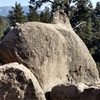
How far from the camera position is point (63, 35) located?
7.79 metres

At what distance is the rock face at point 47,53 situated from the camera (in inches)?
267

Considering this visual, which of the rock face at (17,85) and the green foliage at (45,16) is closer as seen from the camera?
the rock face at (17,85)

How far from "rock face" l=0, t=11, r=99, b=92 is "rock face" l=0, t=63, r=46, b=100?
1.79 metres

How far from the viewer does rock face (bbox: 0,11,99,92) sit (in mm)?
6777

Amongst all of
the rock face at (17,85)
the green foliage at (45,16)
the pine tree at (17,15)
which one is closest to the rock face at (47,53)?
the rock face at (17,85)

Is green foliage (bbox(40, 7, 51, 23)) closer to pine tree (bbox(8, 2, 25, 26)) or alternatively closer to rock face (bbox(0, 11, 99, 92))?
pine tree (bbox(8, 2, 25, 26))

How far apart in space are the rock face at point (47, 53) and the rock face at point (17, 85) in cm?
179

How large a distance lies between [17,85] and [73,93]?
1742 mm

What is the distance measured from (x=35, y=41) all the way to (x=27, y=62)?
0.47 metres

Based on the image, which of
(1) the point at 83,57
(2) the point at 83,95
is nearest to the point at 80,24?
(1) the point at 83,57

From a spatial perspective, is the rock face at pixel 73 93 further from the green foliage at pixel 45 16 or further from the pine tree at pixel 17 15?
the pine tree at pixel 17 15

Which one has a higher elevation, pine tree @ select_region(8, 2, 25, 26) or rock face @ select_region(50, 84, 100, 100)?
rock face @ select_region(50, 84, 100, 100)

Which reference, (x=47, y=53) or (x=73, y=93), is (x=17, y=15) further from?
→ (x=73, y=93)

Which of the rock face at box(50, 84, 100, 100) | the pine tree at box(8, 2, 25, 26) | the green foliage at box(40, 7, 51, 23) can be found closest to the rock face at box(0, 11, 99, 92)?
the rock face at box(50, 84, 100, 100)
